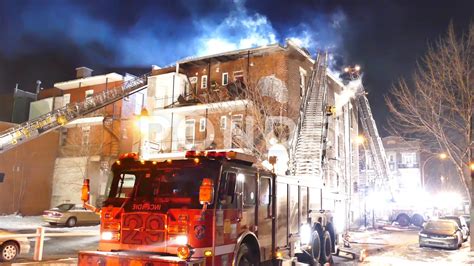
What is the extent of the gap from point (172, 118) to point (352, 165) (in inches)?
598

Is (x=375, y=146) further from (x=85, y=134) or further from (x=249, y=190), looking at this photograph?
(x=249, y=190)

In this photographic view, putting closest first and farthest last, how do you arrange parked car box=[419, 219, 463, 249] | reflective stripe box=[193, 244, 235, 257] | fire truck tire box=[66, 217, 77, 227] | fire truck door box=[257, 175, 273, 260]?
reflective stripe box=[193, 244, 235, 257] → fire truck door box=[257, 175, 273, 260] → parked car box=[419, 219, 463, 249] → fire truck tire box=[66, 217, 77, 227]

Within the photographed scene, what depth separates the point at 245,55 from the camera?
27.0m

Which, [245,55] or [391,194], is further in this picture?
[391,194]

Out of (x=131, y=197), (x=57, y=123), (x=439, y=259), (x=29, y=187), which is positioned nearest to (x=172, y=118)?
(x=57, y=123)

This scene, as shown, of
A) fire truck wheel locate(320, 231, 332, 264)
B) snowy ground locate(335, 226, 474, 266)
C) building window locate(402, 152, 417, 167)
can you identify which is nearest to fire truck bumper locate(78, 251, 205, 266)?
fire truck wheel locate(320, 231, 332, 264)

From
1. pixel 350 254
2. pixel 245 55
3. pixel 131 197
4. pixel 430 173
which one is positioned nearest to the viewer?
pixel 131 197

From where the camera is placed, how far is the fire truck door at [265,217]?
27.7 feet

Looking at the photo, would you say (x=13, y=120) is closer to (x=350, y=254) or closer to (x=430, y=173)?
(x=350, y=254)

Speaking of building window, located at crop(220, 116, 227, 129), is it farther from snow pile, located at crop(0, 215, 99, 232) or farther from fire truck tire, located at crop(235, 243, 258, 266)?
fire truck tire, located at crop(235, 243, 258, 266)

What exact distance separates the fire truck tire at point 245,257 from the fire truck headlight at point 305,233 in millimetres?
2750

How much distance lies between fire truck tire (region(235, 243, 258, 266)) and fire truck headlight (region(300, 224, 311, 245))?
2750 millimetres

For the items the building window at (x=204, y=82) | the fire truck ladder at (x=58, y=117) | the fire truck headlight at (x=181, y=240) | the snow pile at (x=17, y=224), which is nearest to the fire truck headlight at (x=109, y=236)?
the fire truck headlight at (x=181, y=240)

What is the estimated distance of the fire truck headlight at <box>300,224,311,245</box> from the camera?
34.8ft
